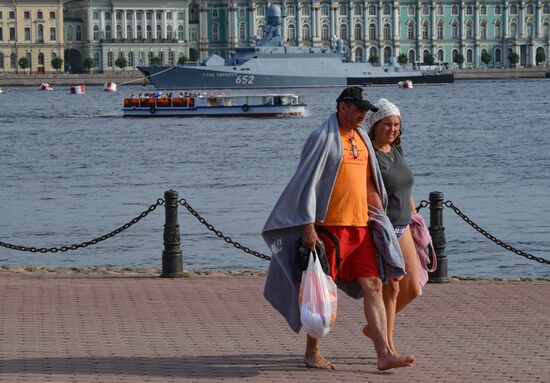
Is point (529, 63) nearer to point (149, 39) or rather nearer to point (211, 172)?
point (149, 39)

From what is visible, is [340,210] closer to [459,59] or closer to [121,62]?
[121,62]

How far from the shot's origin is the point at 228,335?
29.3 ft

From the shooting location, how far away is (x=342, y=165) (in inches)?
301

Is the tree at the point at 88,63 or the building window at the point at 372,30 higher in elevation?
the building window at the point at 372,30

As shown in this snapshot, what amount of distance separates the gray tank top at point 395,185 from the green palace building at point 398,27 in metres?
126

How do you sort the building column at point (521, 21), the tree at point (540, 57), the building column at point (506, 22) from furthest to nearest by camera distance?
the building column at point (521, 21), the building column at point (506, 22), the tree at point (540, 57)

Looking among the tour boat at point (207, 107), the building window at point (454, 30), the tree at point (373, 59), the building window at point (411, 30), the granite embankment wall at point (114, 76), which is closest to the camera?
the tour boat at point (207, 107)

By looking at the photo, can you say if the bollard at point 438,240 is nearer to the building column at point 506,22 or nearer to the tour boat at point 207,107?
the tour boat at point 207,107

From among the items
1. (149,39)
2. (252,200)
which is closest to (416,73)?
(149,39)

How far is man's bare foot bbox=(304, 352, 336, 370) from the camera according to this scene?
7859mm

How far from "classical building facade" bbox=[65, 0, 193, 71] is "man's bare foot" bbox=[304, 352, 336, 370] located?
125 m

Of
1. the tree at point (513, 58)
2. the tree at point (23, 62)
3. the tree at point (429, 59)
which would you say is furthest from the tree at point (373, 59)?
the tree at point (23, 62)

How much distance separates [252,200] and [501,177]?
707 centimetres

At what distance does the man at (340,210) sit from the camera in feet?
25.0
